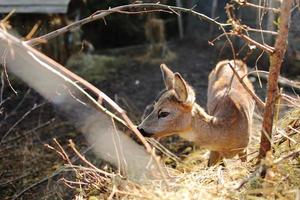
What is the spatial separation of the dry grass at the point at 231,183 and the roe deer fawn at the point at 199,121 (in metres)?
0.76

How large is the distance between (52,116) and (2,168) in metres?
A: 1.63

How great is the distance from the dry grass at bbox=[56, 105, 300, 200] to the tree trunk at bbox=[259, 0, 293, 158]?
0.42 ft

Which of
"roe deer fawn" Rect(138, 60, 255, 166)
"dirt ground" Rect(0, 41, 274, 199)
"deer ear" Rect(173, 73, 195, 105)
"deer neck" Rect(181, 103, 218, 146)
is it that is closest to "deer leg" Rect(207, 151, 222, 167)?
"roe deer fawn" Rect(138, 60, 255, 166)

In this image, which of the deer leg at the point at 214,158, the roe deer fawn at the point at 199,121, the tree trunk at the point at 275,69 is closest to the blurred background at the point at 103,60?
the roe deer fawn at the point at 199,121

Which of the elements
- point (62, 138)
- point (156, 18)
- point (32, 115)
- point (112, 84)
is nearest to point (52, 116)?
point (32, 115)

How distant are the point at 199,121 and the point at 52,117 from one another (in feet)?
9.19

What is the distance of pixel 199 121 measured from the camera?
15.5ft

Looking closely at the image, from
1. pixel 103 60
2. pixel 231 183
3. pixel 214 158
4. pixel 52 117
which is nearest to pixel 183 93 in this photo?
pixel 214 158

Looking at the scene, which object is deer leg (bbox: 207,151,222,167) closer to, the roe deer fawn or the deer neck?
the roe deer fawn

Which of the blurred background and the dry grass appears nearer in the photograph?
the dry grass

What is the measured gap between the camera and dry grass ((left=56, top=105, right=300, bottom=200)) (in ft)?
10.2

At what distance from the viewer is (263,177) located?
321 cm

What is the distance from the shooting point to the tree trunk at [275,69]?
3.02 metres

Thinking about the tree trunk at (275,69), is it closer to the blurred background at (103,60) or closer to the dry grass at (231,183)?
the dry grass at (231,183)
